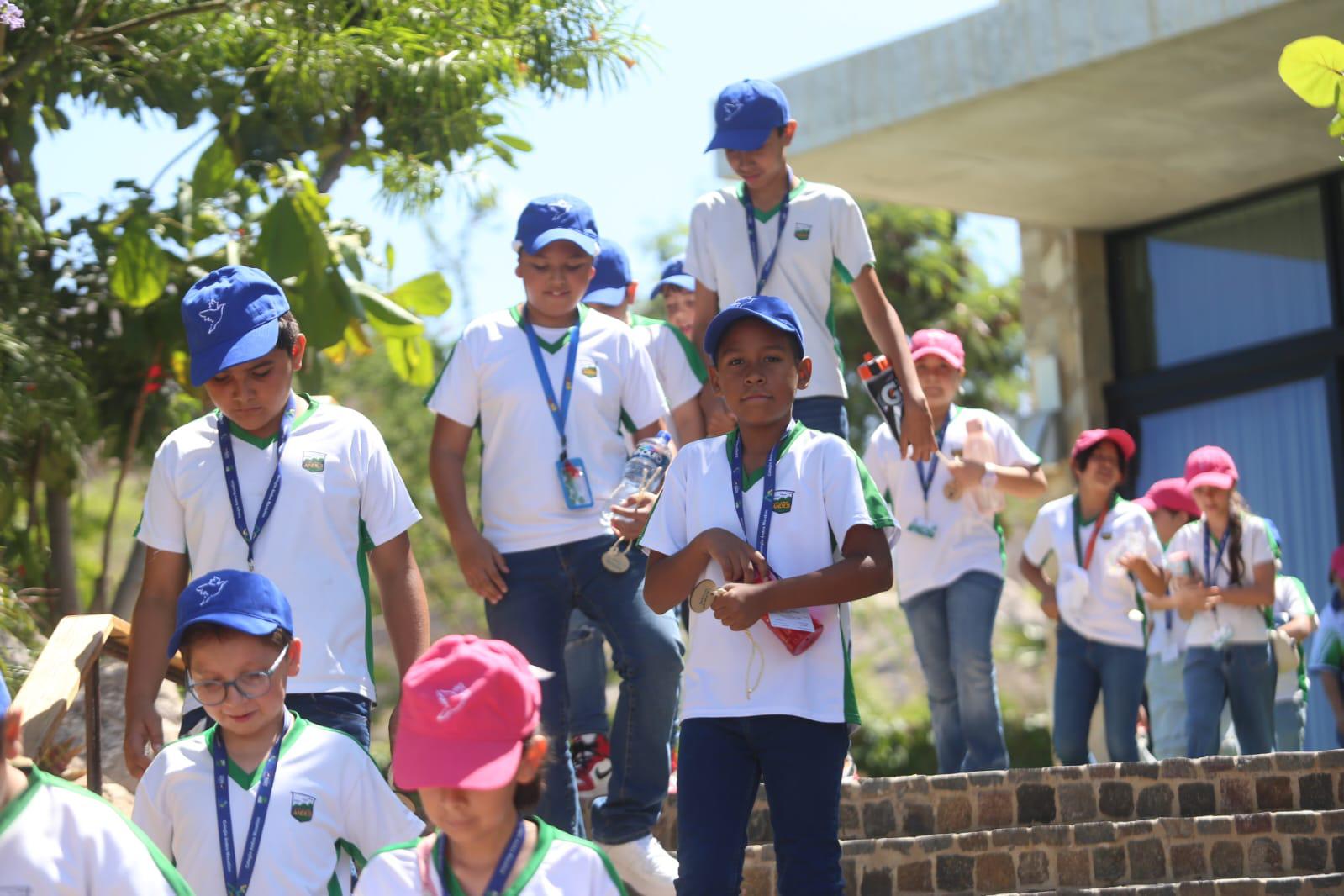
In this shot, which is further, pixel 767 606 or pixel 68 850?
pixel 767 606

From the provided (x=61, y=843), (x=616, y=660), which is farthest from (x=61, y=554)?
(x=61, y=843)

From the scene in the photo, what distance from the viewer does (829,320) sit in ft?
22.9

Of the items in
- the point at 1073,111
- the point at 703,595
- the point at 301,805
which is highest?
the point at 1073,111

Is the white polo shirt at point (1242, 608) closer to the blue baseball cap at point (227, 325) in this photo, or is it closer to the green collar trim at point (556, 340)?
the green collar trim at point (556, 340)

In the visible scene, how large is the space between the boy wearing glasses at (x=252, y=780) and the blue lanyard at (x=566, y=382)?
6.02 ft

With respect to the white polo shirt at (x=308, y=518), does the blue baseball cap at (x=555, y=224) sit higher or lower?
higher

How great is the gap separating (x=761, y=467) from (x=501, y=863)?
1.94 meters

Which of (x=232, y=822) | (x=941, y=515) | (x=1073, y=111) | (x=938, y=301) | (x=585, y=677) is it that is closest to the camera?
(x=232, y=822)

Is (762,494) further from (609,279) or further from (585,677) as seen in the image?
(609,279)

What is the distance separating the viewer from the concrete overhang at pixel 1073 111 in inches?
407

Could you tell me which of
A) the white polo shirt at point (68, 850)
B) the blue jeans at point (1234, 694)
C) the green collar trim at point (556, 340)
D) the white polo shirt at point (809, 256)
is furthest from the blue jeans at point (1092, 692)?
the white polo shirt at point (68, 850)

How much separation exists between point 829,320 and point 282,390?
2718 millimetres

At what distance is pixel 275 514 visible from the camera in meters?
4.79

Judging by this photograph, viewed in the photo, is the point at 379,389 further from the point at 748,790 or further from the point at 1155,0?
the point at 748,790
